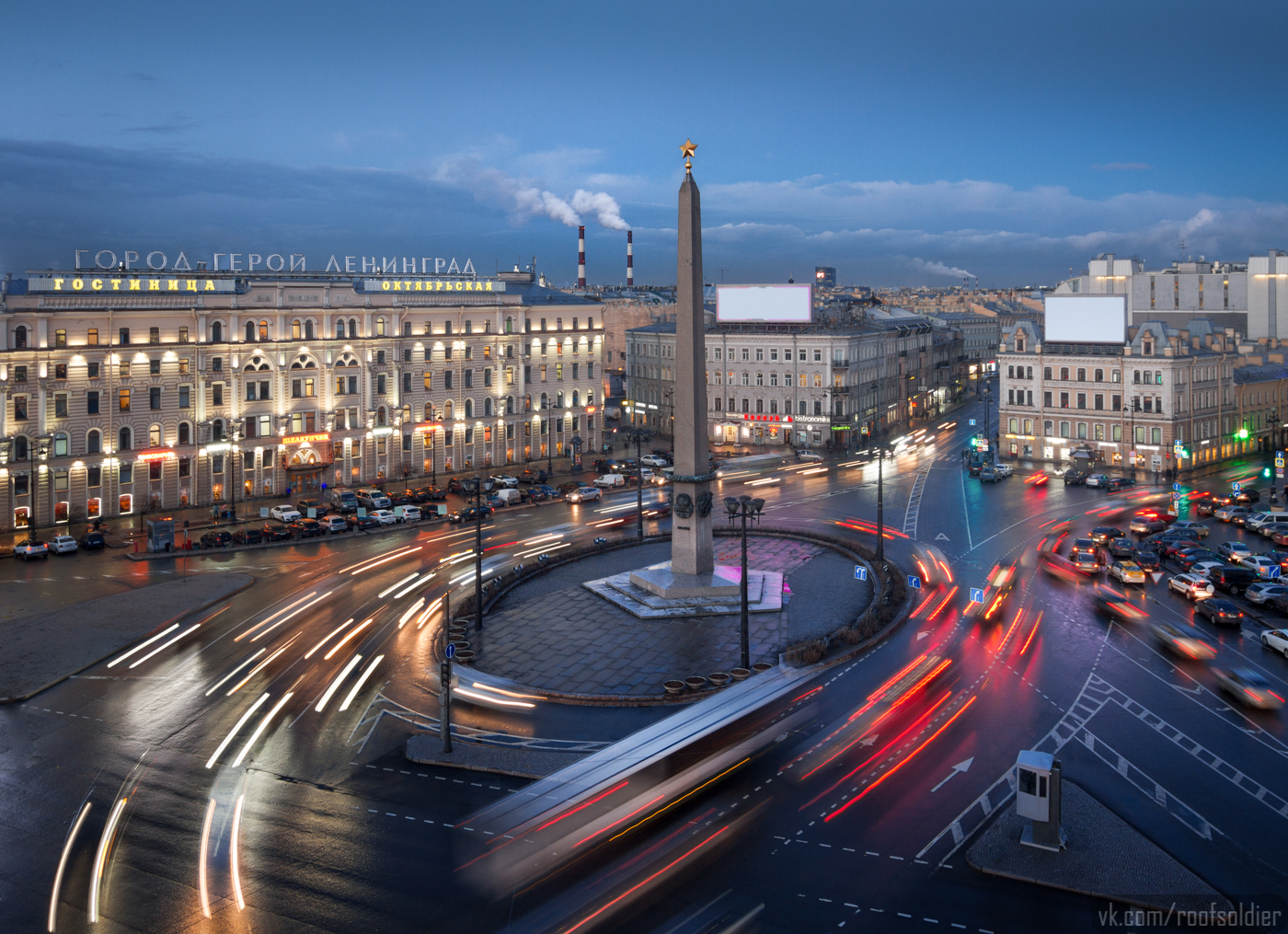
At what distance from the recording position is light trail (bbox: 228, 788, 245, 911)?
21.0 m

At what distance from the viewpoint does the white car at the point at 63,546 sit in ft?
189

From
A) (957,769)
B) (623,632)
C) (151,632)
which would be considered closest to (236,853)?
(957,769)

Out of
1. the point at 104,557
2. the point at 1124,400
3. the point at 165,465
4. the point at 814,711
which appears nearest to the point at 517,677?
the point at 814,711

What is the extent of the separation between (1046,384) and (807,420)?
22.0 metres

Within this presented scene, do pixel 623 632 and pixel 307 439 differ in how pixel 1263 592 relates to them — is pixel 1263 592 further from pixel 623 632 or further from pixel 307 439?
pixel 307 439

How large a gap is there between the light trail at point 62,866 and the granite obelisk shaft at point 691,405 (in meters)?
25.9

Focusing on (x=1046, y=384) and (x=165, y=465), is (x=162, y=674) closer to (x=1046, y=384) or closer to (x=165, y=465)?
(x=165, y=465)

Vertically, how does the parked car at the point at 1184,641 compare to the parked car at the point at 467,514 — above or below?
below

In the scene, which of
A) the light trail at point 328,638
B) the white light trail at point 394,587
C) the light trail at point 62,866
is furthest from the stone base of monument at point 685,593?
the light trail at point 62,866

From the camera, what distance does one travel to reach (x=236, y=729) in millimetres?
30953

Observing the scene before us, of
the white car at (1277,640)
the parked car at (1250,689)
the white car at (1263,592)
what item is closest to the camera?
the parked car at (1250,689)

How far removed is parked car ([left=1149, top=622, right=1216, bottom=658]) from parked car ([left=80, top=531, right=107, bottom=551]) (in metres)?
53.6

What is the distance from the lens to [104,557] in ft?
187

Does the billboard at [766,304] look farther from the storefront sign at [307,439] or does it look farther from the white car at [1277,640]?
the white car at [1277,640]
